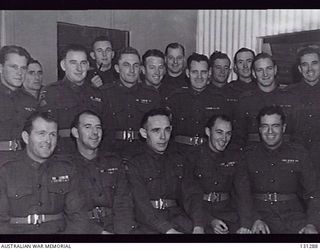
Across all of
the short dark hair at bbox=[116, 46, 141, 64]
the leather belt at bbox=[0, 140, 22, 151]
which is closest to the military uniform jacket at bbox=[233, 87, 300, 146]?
the short dark hair at bbox=[116, 46, 141, 64]

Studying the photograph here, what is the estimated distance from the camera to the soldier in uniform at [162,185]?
1.91m

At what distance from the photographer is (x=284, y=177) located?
76.9 inches

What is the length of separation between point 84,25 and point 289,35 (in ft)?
2.48

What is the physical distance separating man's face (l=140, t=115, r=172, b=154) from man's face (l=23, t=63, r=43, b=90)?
1.39 ft

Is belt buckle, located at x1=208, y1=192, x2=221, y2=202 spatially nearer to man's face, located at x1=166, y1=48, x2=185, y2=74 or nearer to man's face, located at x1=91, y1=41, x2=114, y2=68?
man's face, located at x1=166, y1=48, x2=185, y2=74

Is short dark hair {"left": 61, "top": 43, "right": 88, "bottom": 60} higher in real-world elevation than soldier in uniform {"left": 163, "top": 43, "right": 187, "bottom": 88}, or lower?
higher

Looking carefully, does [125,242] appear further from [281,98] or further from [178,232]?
[281,98]

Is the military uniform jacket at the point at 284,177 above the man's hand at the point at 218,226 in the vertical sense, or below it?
above

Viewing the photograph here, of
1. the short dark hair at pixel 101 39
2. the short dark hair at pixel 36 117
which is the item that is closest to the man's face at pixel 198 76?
the short dark hair at pixel 101 39

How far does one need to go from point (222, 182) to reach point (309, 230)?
36 centimetres

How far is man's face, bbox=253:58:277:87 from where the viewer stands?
1959 mm

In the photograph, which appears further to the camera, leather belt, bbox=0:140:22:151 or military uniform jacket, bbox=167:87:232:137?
military uniform jacket, bbox=167:87:232:137

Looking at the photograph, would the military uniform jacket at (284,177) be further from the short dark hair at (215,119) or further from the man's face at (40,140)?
the man's face at (40,140)

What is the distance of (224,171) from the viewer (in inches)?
77.5
